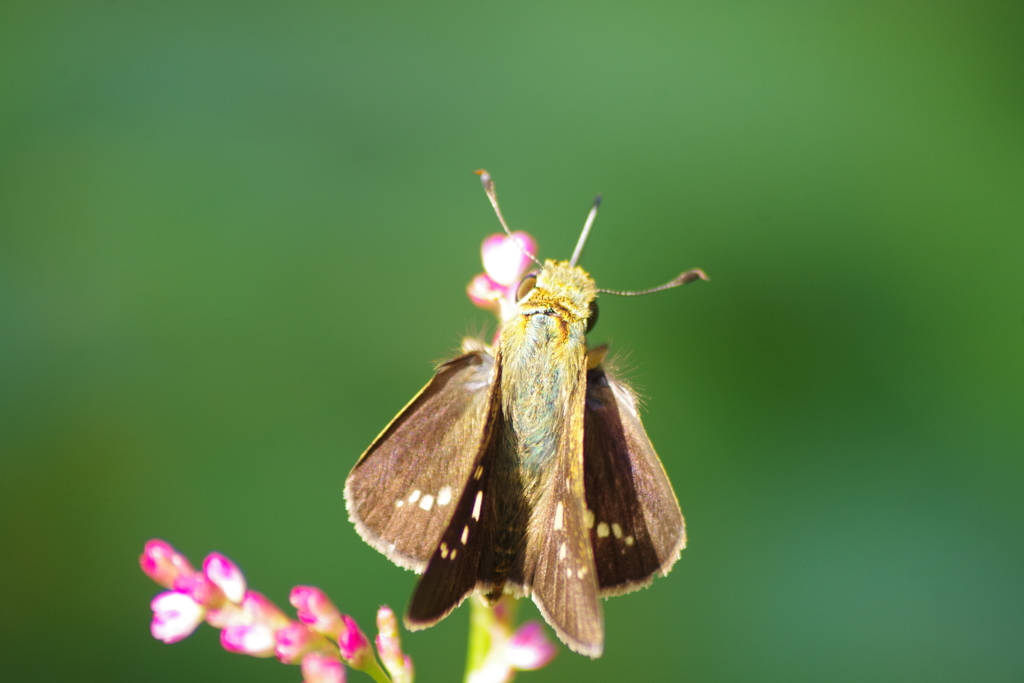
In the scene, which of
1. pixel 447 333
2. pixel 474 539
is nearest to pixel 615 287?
pixel 447 333

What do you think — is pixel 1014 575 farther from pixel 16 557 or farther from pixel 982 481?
pixel 16 557

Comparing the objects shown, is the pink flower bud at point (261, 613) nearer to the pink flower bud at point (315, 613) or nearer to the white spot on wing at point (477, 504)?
the pink flower bud at point (315, 613)

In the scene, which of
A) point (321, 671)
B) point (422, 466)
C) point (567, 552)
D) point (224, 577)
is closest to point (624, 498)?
point (567, 552)

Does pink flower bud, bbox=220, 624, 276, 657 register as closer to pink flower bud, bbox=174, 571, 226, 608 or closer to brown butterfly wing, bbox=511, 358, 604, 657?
pink flower bud, bbox=174, 571, 226, 608

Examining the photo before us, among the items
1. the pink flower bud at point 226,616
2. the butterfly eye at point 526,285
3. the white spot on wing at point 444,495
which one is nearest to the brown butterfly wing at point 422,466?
the white spot on wing at point 444,495

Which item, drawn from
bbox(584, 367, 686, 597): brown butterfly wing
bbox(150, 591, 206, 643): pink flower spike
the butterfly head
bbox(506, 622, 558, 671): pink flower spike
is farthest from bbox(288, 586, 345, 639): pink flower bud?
the butterfly head

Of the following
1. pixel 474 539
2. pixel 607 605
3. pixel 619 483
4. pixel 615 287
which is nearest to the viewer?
pixel 474 539

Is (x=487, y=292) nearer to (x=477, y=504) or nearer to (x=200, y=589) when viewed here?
(x=477, y=504)
